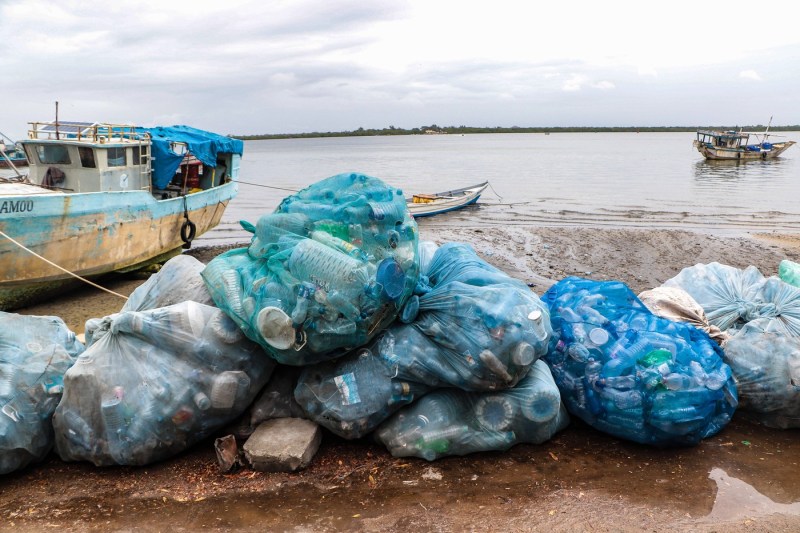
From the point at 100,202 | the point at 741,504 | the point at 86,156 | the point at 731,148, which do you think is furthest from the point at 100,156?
the point at 731,148

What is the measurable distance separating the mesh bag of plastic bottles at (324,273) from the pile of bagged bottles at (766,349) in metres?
2.00

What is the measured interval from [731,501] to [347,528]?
179 cm

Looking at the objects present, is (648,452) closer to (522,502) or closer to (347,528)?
(522,502)

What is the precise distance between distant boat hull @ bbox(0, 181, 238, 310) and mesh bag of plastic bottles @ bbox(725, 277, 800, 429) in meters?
7.58

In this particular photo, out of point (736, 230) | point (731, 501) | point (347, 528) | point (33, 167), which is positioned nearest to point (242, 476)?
point (347, 528)

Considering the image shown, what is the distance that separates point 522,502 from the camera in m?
2.84

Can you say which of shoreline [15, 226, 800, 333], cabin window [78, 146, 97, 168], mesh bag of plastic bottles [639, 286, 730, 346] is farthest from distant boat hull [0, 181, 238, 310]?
mesh bag of plastic bottles [639, 286, 730, 346]

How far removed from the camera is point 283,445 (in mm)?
3088

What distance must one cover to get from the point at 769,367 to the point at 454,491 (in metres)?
1.98

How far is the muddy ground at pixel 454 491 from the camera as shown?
106 inches

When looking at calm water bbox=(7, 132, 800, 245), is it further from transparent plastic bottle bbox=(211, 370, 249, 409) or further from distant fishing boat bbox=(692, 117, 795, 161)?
transparent plastic bottle bbox=(211, 370, 249, 409)

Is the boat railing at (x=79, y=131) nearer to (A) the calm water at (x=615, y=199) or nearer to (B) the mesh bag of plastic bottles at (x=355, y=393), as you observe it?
(A) the calm water at (x=615, y=199)

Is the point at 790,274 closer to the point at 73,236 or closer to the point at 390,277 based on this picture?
the point at 390,277

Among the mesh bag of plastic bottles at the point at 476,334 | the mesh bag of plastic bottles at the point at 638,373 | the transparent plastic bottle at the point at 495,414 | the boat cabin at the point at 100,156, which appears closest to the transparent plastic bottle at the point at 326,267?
the mesh bag of plastic bottles at the point at 476,334
